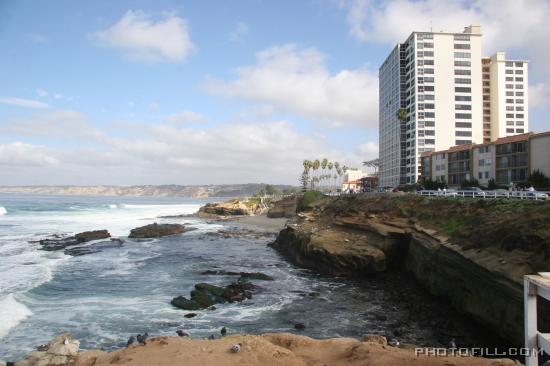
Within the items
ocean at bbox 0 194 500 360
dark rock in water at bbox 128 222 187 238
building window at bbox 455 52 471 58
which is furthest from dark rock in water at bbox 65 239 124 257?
building window at bbox 455 52 471 58

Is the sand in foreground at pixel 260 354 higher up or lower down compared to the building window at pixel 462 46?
lower down

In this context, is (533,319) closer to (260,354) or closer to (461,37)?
(260,354)

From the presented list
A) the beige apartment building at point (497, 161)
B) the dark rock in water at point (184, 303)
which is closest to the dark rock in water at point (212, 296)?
the dark rock in water at point (184, 303)

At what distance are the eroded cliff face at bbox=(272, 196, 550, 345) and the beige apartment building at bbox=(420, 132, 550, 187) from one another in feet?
83.7

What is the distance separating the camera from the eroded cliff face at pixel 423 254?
15.6 m

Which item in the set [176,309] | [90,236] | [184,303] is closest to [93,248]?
[90,236]

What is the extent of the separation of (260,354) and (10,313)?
47.6ft

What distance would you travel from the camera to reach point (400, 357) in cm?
1023

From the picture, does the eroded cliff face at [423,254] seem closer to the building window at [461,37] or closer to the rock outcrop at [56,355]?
the rock outcrop at [56,355]

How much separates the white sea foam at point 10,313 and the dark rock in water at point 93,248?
1748 centimetres

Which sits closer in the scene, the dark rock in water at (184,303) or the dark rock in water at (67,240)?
the dark rock in water at (184,303)

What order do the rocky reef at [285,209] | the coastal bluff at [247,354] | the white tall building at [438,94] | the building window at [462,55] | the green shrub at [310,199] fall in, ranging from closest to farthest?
the coastal bluff at [247,354]
the green shrub at [310,199]
the rocky reef at [285,209]
the white tall building at [438,94]
the building window at [462,55]

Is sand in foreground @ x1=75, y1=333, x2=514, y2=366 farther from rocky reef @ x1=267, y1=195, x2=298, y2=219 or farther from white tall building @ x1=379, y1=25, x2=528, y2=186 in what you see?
white tall building @ x1=379, y1=25, x2=528, y2=186

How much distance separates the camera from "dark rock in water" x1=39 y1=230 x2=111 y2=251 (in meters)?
42.4
